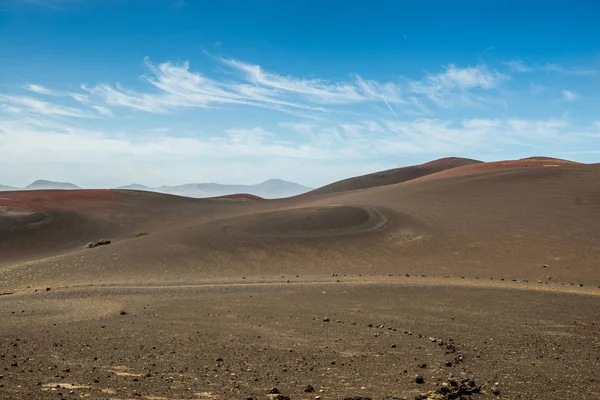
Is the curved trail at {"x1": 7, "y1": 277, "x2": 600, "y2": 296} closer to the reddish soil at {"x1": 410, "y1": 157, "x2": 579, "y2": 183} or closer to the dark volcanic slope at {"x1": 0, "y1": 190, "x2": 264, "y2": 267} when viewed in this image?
the dark volcanic slope at {"x1": 0, "y1": 190, "x2": 264, "y2": 267}

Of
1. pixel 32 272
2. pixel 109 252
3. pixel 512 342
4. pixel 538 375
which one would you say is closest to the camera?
pixel 538 375

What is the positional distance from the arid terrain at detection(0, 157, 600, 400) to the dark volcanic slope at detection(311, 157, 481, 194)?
5495cm

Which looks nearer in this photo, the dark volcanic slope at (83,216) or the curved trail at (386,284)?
the curved trail at (386,284)

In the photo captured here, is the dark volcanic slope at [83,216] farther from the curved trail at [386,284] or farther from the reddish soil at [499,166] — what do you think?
the reddish soil at [499,166]

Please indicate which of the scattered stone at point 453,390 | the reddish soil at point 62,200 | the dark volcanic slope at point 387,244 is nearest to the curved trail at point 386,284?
the dark volcanic slope at point 387,244

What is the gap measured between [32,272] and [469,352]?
1934 cm

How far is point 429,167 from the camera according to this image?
9769cm

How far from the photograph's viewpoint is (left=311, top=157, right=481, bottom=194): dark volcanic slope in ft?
297

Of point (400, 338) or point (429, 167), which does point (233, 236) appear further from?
point (429, 167)

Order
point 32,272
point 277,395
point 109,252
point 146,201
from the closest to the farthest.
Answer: point 277,395, point 32,272, point 109,252, point 146,201

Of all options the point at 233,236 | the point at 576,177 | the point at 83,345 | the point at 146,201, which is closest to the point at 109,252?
the point at 233,236

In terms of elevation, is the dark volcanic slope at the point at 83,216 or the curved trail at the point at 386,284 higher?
the dark volcanic slope at the point at 83,216

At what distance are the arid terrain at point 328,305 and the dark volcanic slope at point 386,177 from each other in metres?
54.9

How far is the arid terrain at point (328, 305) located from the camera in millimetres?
7004
